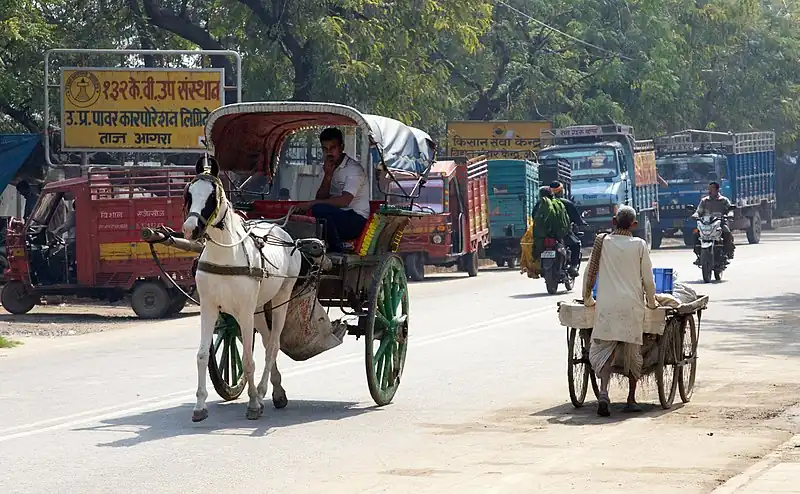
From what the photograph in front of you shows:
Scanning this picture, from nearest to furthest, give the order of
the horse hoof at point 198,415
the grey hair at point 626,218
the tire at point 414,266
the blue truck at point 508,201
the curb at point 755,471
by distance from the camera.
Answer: the curb at point 755,471 → the horse hoof at point 198,415 → the grey hair at point 626,218 → the tire at point 414,266 → the blue truck at point 508,201

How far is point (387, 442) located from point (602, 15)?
140 ft

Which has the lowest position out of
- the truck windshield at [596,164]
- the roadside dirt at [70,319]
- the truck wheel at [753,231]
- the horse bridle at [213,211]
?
the roadside dirt at [70,319]

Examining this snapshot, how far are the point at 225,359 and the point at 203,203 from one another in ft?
7.35

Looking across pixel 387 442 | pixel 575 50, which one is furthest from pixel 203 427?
pixel 575 50

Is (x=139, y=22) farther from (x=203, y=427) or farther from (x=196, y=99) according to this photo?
(x=203, y=427)

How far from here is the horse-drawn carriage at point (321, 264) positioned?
38.5 feet

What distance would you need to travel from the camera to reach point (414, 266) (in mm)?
30250

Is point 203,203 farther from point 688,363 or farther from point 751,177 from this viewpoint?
point 751,177

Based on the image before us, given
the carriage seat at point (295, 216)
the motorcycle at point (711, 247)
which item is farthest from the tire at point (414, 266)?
the carriage seat at point (295, 216)

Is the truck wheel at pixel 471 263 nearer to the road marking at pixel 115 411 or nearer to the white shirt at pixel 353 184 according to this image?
the road marking at pixel 115 411

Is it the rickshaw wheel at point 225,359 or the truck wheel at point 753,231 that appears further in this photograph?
the truck wheel at point 753,231

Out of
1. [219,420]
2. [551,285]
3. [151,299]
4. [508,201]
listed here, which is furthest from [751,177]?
[219,420]

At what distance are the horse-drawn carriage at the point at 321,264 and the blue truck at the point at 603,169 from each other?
76.3ft

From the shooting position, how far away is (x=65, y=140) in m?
27.8
